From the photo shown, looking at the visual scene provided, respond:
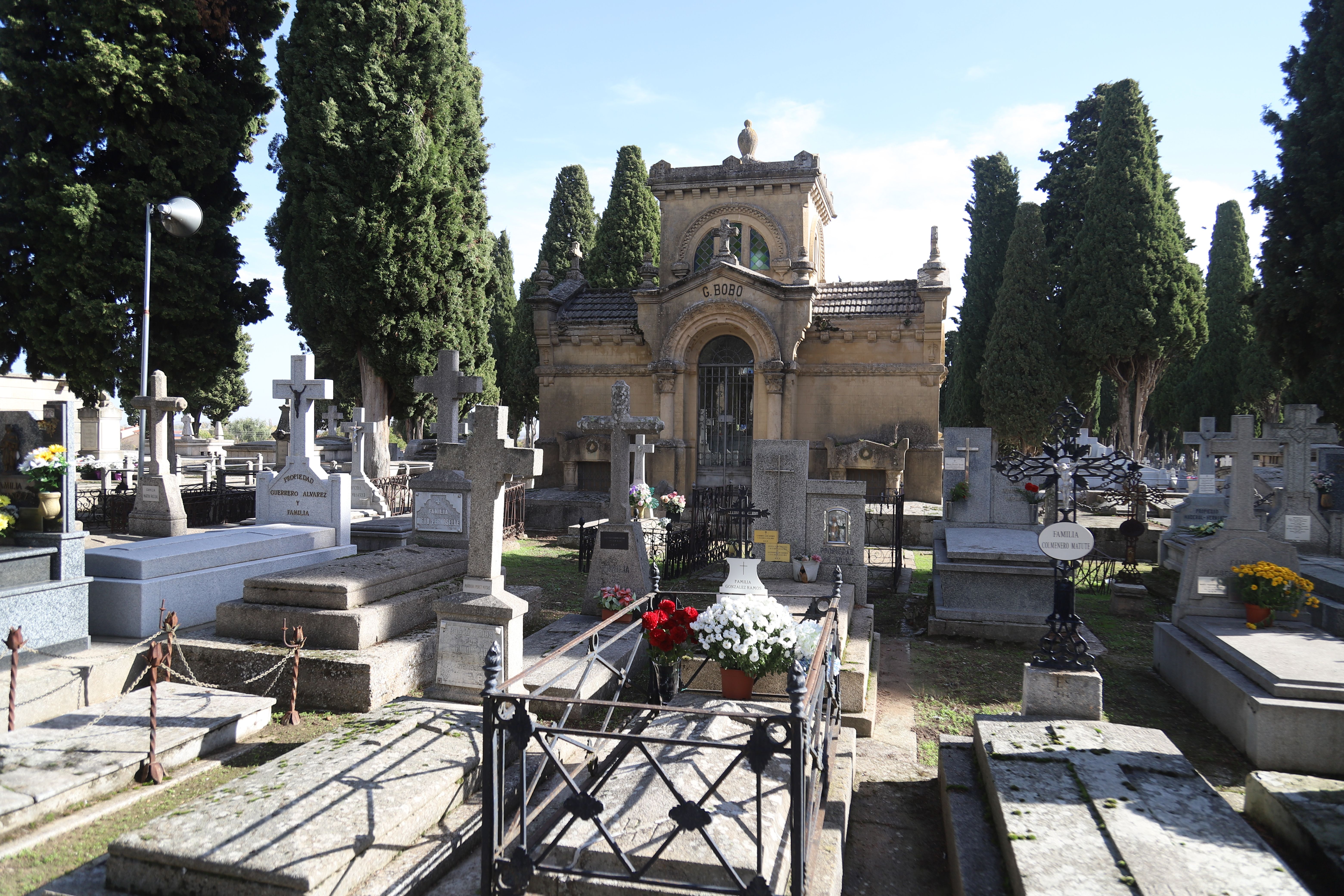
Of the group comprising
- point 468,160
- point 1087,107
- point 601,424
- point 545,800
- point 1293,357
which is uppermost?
point 1087,107

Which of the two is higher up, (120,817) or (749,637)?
(749,637)

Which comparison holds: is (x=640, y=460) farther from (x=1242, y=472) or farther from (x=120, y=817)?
(x=120, y=817)

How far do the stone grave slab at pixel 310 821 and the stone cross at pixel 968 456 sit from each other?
8.20 m

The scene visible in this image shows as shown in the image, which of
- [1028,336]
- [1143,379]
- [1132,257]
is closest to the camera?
[1132,257]

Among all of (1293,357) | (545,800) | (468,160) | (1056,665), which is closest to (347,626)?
(545,800)

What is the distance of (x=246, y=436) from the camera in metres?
71.4

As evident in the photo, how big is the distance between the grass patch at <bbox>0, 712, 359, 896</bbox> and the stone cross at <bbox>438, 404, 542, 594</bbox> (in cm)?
136

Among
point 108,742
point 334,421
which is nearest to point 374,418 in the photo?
point 334,421

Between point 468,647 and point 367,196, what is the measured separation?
13.9 meters

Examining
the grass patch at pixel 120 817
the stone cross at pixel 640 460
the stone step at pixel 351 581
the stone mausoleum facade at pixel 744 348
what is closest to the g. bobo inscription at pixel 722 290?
the stone mausoleum facade at pixel 744 348

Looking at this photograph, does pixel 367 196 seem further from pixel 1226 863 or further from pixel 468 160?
pixel 1226 863

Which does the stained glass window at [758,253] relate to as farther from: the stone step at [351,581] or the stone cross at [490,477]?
the stone cross at [490,477]

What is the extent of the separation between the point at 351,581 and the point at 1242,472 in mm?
8748

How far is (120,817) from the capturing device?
14.4 feet
